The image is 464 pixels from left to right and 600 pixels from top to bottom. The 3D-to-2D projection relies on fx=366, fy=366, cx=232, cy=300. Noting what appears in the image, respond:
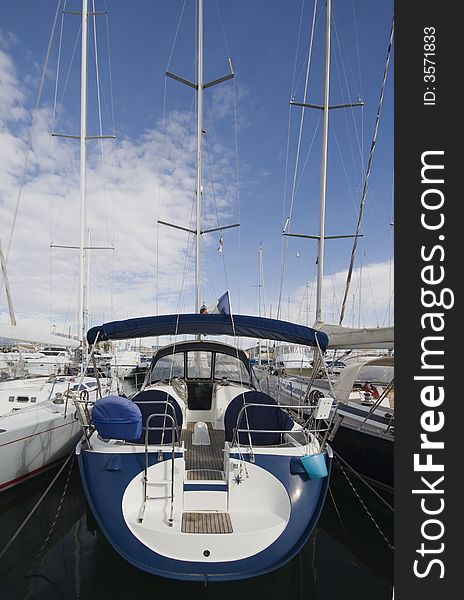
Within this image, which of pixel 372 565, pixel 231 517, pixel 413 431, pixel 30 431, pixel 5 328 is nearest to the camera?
pixel 413 431

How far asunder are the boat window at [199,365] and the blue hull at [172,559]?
4209 millimetres

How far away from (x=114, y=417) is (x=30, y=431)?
3.99 meters

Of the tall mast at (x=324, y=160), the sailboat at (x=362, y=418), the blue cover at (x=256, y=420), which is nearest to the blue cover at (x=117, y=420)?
the blue cover at (x=256, y=420)

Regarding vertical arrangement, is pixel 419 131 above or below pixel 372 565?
above

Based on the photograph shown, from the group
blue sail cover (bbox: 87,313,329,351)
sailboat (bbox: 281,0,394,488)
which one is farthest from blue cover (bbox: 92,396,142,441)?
sailboat (bbox: 281,0,394,488)

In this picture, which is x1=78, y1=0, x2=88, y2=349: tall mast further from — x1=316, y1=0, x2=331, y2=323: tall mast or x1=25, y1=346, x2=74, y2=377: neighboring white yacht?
x1=316, y1=0, x2=331, y2=323: tall mast

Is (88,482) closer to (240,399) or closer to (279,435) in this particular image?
(240,399)

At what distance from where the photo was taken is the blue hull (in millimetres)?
3482

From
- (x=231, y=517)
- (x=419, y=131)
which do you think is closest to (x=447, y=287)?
(x=419, y=131)

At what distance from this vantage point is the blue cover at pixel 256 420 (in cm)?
495

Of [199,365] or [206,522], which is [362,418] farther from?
[206,522]

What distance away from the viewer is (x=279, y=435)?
512 cm

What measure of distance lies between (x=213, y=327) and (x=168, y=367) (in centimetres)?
297

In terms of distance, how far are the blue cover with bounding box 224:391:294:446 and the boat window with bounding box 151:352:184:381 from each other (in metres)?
2.96
